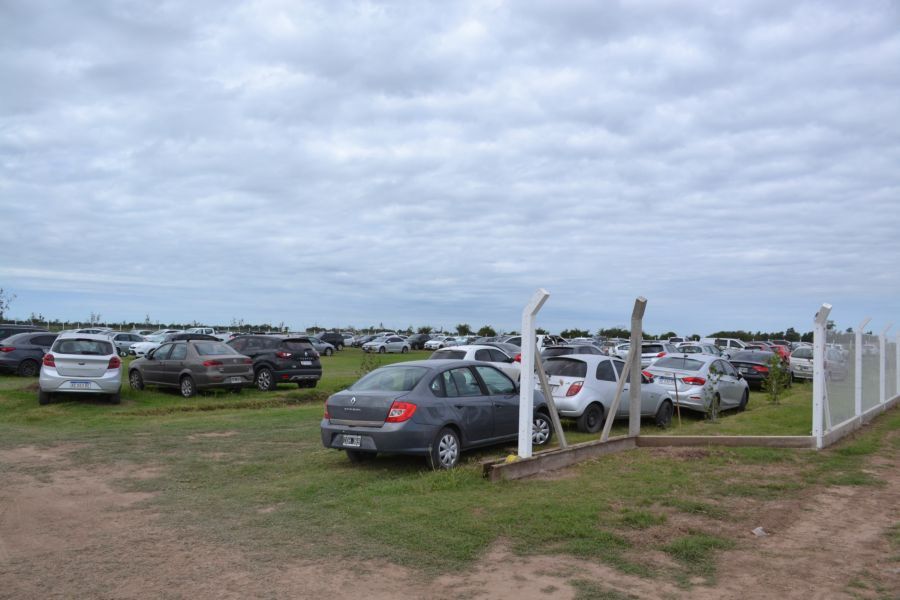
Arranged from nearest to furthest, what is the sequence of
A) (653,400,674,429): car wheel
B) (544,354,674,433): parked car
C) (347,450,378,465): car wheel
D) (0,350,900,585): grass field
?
(0,350,900,585): grass field < (347,450,378,465): car wheel < (544,354,674,433): parked car < (653,400,674,429): car wheel

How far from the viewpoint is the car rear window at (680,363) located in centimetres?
1755

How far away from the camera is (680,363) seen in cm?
1786

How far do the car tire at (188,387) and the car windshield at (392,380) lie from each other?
1104 cm

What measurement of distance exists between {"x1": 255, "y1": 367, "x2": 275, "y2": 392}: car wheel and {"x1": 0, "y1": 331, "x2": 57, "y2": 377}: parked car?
713cm

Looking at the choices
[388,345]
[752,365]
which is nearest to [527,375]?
[752,365]

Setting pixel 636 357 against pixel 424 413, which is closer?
pixel 424 413

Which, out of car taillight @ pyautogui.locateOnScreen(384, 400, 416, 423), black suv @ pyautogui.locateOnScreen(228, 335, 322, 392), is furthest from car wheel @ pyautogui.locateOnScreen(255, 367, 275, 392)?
car taillight @ pyautogui.locateOnScreen(384, 400, 416, 423)

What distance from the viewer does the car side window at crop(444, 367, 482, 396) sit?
404 inches

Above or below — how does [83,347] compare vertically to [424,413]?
above

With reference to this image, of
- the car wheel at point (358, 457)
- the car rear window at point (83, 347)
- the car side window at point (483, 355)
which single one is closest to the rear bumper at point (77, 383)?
the car rear window at point (83, 347)

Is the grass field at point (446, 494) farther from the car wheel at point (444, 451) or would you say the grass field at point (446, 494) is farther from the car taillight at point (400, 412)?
the car taillight at point (400, 412)

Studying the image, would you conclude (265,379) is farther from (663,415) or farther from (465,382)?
(465,382)

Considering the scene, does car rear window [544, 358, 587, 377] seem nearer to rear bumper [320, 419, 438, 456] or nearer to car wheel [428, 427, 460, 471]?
car wheel [428, 427, 460, 471]

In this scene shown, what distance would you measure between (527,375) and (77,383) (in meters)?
12.6
